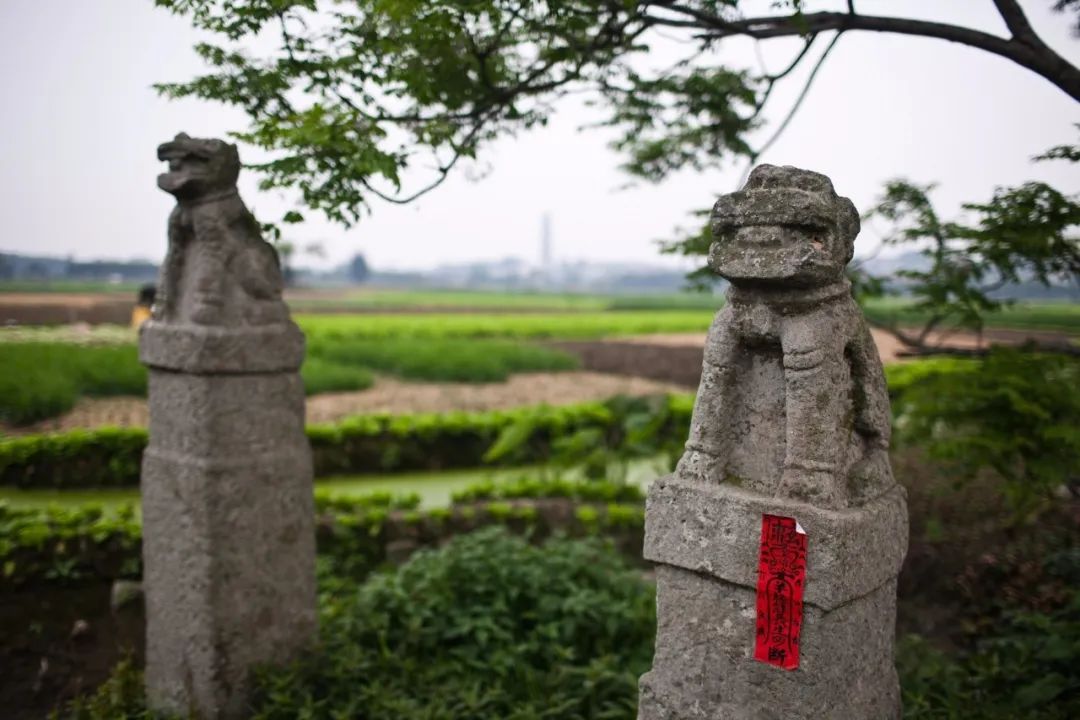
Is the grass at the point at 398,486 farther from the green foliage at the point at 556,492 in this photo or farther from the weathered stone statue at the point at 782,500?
the weathered stone statue at the point at 782,500

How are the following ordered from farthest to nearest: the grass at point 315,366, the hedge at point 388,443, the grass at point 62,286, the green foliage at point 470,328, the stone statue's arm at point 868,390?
1. the green foliage at point 470,328
2. the grass at point 315,366
3. the grass at point 62,286
4. the hedge at point 388,443
5. the stone statue's arm at point 868,390

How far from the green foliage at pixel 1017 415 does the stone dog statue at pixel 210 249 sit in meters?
3.73

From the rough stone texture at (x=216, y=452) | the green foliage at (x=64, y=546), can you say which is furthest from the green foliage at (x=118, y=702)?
the green foliage at (x=64, y=546)

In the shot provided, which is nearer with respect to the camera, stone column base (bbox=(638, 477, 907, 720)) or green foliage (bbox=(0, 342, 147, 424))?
stone column base (bbox=(638, 477, 907, 720))

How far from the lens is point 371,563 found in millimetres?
6203

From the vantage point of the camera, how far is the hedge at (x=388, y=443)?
6738 millimetres

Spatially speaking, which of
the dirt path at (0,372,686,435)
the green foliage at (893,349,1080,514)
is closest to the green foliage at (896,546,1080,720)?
the green foliage at (893,349,1080,514)

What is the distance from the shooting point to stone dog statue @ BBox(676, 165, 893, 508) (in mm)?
2510

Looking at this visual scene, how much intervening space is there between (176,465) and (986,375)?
421 centimetres

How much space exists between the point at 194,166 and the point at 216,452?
136cm

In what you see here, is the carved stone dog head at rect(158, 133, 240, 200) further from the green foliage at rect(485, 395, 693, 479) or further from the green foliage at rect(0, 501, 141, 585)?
the green foliage at rect(485, 395, 693, 479)

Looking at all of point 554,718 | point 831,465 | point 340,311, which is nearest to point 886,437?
point 831,465

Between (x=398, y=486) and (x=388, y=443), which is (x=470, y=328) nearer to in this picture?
(x=388, y=443)

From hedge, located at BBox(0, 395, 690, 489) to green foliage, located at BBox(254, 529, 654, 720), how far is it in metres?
2.48
